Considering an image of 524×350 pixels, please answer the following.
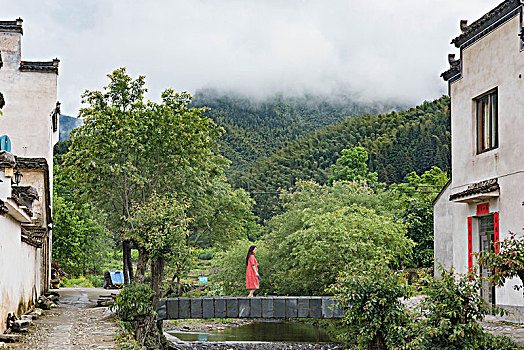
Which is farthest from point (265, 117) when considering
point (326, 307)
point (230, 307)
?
point (326, 307)

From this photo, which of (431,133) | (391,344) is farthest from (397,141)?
(391,344)

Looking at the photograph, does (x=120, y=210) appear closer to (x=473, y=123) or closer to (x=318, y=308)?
(x=318, y=308)

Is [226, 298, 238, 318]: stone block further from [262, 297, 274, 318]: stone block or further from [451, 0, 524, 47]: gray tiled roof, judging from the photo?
[451, 0, 524, 47]: gray tiled roof

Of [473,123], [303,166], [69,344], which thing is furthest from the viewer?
[303,166]

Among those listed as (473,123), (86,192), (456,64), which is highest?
(456,64)

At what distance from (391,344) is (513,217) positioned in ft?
16.3

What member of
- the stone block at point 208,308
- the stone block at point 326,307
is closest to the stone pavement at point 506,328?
the stone block at point 326,307

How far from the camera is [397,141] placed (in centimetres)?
6388

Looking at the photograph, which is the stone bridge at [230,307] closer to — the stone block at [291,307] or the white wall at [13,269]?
the stone block at [291,307]

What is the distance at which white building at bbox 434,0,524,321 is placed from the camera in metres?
15.1

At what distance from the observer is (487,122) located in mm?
16656

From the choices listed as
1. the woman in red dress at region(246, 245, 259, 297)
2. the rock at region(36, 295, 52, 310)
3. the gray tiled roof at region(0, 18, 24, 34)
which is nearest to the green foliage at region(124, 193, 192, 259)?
the woman in red dress at region(246, 245, 259, 297)

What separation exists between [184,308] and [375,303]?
812cm

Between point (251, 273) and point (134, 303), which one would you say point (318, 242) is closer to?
point (251, 273)
